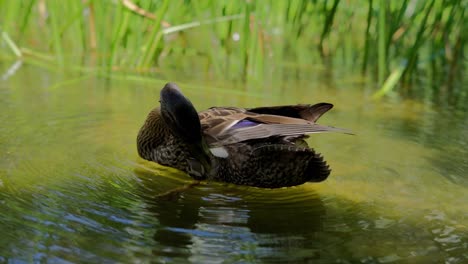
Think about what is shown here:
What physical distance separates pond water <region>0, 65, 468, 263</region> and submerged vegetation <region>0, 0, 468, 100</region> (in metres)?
0.57

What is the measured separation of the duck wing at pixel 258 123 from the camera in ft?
11.7

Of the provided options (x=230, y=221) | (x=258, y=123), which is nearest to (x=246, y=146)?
(x=258, y=123)

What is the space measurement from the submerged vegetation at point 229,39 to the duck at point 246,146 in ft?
6.00

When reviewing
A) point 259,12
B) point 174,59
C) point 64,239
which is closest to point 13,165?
point 64,239

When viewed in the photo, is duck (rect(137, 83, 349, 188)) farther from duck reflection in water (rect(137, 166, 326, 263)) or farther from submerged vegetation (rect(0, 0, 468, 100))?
submerged vegetation (rect(0, 0, 468, 100))

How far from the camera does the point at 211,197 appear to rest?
142 inches

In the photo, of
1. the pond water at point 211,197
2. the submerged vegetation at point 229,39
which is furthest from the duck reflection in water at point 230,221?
the submerged vegetation at point 229,39

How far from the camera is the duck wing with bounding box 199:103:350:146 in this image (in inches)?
141

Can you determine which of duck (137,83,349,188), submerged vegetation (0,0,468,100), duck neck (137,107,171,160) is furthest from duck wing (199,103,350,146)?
submerged vegetation (0,0,468,100)

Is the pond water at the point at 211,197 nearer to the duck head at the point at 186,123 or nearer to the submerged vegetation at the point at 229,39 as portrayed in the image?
the duck head at the point at 186,123

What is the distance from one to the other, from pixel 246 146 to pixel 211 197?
39 centimetres

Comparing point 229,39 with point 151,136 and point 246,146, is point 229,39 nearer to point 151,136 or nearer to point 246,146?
point 151,136

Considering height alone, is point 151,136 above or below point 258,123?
below

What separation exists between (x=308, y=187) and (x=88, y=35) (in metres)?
5.08
